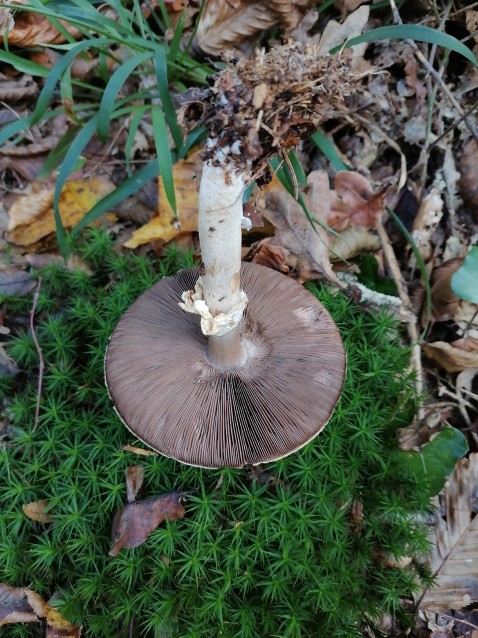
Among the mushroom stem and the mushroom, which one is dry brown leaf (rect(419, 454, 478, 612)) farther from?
the mushroom stem

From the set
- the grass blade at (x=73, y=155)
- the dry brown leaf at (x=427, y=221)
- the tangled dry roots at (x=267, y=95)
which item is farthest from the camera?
the dry brown leaf at (x=427, y=221)

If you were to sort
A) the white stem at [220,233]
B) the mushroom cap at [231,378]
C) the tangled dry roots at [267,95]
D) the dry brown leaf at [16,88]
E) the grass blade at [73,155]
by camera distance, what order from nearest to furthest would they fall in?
the tangled dry roots at [267,95], the white stem at [220,233], the mushroom cap at [231,378], the grass blade at [73,155], the dry brown leaf at [16,88]

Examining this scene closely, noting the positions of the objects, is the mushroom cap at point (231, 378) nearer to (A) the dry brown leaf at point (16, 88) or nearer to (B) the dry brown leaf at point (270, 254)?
(B) the dry brown leaf at point (270, 254)

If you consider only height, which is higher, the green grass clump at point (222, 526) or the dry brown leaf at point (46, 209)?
the dry brown leaf at point (46, 209)

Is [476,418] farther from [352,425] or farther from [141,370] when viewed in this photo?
[141,370]

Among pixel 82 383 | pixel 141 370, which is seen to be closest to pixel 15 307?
pixel 82 383

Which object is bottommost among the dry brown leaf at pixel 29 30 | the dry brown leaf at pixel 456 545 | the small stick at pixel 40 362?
the dry brown leaf at pixel 456 545

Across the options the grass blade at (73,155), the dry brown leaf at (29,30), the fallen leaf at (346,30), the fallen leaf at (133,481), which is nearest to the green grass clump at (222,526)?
the fallen leaf at (133,481)
